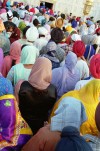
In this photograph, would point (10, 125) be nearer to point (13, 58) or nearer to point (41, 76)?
point (41, 76)

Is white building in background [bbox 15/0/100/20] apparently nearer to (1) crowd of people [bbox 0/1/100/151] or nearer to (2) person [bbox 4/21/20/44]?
(2) person [bbox 4/21/20/44]

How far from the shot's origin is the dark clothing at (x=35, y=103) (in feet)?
9.34

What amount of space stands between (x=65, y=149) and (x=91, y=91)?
107 centimetres

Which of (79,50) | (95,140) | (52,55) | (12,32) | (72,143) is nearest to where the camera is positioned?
(72,143)

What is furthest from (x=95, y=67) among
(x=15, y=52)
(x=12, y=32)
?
(x=12, y=32)

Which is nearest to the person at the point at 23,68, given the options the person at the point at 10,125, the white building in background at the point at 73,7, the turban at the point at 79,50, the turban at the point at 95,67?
the turban at the point at 95,67

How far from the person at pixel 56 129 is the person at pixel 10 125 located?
0.34 ft

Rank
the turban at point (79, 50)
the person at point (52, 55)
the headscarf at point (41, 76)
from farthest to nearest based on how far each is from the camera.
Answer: the turban at point (79, 50) → the person at point (52, 55) → the headscarf at point (41, 76)

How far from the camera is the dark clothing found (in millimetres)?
2848

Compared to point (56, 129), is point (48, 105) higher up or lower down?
lower down

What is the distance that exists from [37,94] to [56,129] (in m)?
0.83

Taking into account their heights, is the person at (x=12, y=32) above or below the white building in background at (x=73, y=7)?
below

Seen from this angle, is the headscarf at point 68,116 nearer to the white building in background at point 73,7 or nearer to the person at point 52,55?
the person at point 52,55

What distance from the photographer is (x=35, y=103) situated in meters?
2.90
